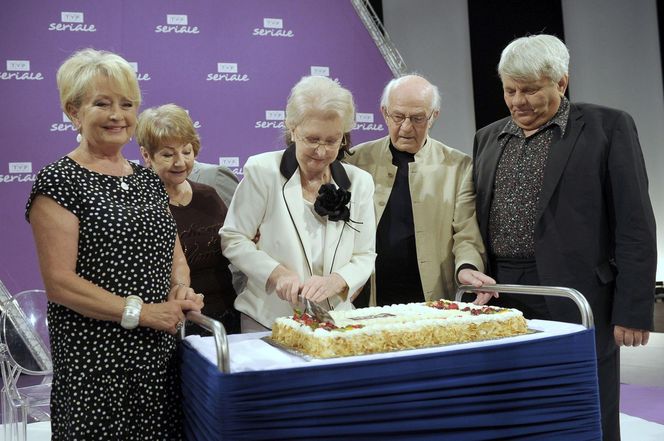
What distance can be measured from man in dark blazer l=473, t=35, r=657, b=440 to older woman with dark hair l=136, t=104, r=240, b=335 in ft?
4.02

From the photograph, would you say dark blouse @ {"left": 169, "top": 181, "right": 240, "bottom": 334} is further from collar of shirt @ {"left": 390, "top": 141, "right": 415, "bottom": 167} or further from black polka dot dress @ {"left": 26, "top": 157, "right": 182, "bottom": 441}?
collar of shirt @ {"left": 390, "top": 141, "right": 415, "bottom": 167}

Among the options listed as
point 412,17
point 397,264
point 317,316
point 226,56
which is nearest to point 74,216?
point 317,316

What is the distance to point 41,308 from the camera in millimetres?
4383

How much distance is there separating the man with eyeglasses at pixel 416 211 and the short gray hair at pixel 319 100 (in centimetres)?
70

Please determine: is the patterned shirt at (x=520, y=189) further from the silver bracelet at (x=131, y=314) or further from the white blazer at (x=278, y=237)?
the silver bracelet at (x=131, y=314)

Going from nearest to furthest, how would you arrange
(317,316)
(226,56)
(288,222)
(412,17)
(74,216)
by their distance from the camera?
A: (74,216), (317,316), (288,222), (226,56), (412,17)

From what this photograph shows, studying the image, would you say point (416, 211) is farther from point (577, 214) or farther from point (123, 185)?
point (123, 185)

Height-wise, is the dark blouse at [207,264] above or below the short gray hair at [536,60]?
below

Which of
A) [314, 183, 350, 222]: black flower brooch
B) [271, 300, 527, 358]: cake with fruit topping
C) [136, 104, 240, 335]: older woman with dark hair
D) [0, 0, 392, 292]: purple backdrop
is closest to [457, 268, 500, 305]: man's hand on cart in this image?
[271, 300, 527, 358]: cake with fruit topping

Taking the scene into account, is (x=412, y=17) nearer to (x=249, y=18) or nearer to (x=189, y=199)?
(x=249, y=18)

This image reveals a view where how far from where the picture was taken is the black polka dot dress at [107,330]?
203cm

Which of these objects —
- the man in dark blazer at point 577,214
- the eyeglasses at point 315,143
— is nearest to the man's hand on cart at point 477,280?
the man in dark blazer at point 577,214

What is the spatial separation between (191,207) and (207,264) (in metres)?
0.30

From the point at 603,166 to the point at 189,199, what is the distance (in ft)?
5.84
